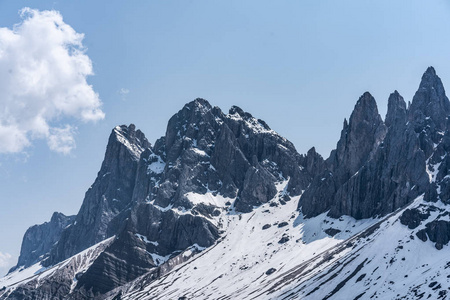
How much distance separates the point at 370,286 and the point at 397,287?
11.6 metres

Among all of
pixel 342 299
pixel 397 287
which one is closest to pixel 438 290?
pixel 397 287

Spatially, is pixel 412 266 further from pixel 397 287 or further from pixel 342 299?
pixel 342 299

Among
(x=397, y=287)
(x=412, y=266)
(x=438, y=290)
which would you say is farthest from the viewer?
(x=412, y=266)

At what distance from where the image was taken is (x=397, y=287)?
605 ft

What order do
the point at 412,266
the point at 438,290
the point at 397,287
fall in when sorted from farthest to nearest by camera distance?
1. the point at 412,266
2. the point at 397,287
3. the point at 438,290

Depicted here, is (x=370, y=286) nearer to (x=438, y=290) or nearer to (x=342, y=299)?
(x=342, y=299)

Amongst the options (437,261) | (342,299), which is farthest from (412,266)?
(342,299)

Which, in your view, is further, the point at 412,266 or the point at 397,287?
the point at 412,266

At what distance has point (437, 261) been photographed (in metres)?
195

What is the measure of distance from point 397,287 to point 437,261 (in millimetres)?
21389

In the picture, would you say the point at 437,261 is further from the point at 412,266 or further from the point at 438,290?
the point at 438,290

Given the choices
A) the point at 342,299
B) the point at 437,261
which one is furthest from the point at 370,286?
the point at 437,261

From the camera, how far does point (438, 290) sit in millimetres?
168625

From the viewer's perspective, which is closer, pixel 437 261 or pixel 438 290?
pixel 438 290
